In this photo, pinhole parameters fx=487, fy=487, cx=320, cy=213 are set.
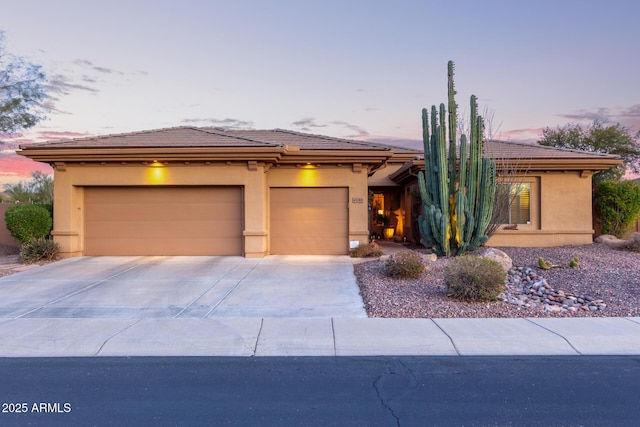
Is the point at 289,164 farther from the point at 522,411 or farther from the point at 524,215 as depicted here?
the point at 522,411

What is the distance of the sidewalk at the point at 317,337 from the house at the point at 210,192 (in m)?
7.74

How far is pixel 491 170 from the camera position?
13625mm

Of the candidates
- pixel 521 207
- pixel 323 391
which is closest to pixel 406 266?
pixel 323 391

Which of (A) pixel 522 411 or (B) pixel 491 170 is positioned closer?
(A) pixel 522 411

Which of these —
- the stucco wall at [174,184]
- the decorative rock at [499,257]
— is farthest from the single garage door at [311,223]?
the decorative rock at [499,257]

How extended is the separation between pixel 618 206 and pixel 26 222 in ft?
65.0

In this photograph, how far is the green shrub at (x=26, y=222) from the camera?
15.1 metres

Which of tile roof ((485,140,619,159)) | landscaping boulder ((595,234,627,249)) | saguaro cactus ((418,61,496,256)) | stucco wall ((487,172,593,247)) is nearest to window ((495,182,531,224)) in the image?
stucco wall ((487,172,593,247))

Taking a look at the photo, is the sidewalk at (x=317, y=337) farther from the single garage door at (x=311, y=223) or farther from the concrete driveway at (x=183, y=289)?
the single garage door at (x=311, y=223)

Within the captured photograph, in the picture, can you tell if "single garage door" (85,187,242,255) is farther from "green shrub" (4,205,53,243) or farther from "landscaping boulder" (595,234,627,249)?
"landscaping boulder" (595,234,627,249)

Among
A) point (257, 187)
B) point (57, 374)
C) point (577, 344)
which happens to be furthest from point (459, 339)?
point (257, 187)

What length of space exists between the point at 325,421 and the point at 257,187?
1141 centimetres

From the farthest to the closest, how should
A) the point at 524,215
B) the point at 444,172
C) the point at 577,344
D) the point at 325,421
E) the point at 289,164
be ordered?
the point at 524,215 < the point at 289,164 < the point at 444,172 < the point at 577,344 < the point at 325,421

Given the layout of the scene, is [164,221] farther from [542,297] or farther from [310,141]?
[542,297]
